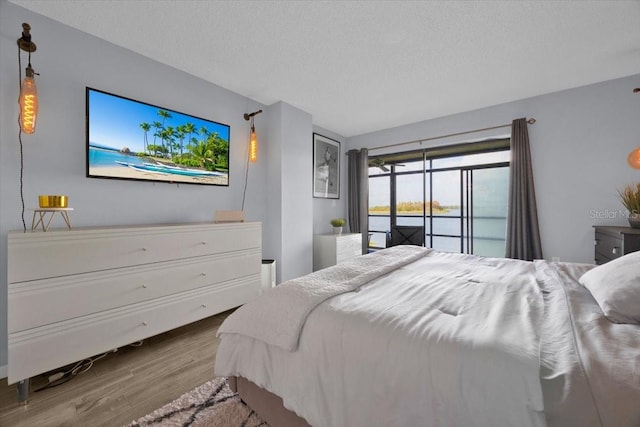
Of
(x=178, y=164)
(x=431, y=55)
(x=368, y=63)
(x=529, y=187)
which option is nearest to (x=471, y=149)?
(x=529, y=187)

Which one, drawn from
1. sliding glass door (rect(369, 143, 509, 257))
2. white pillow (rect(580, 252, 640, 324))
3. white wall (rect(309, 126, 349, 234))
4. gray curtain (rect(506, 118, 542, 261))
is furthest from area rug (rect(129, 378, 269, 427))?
gray curtain (rect(506, 118, 542, 261))

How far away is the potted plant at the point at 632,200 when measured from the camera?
2.43 m

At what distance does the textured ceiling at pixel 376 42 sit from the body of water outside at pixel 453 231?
6.27 ft

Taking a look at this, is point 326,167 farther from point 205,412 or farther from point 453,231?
point 205,412

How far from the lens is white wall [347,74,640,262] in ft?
9.45

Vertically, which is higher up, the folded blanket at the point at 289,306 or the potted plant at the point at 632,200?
the potted plant at the point at 632,200

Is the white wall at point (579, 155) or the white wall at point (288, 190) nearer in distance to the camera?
the white wall at point (579, 155)

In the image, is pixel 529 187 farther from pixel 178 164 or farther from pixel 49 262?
pixel 49 262

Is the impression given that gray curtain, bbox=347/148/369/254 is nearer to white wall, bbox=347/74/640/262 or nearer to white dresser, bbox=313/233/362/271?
white dresser, bbox=313/233/362/271

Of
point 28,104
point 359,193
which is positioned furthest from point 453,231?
point 28,104

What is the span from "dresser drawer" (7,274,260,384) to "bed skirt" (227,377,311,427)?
97cm

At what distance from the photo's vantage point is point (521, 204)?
338cm

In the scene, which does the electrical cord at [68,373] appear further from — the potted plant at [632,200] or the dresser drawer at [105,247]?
the potted plant at [632,200]

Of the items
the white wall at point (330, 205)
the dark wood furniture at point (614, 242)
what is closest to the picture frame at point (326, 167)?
the white wall at point (330, 205)
